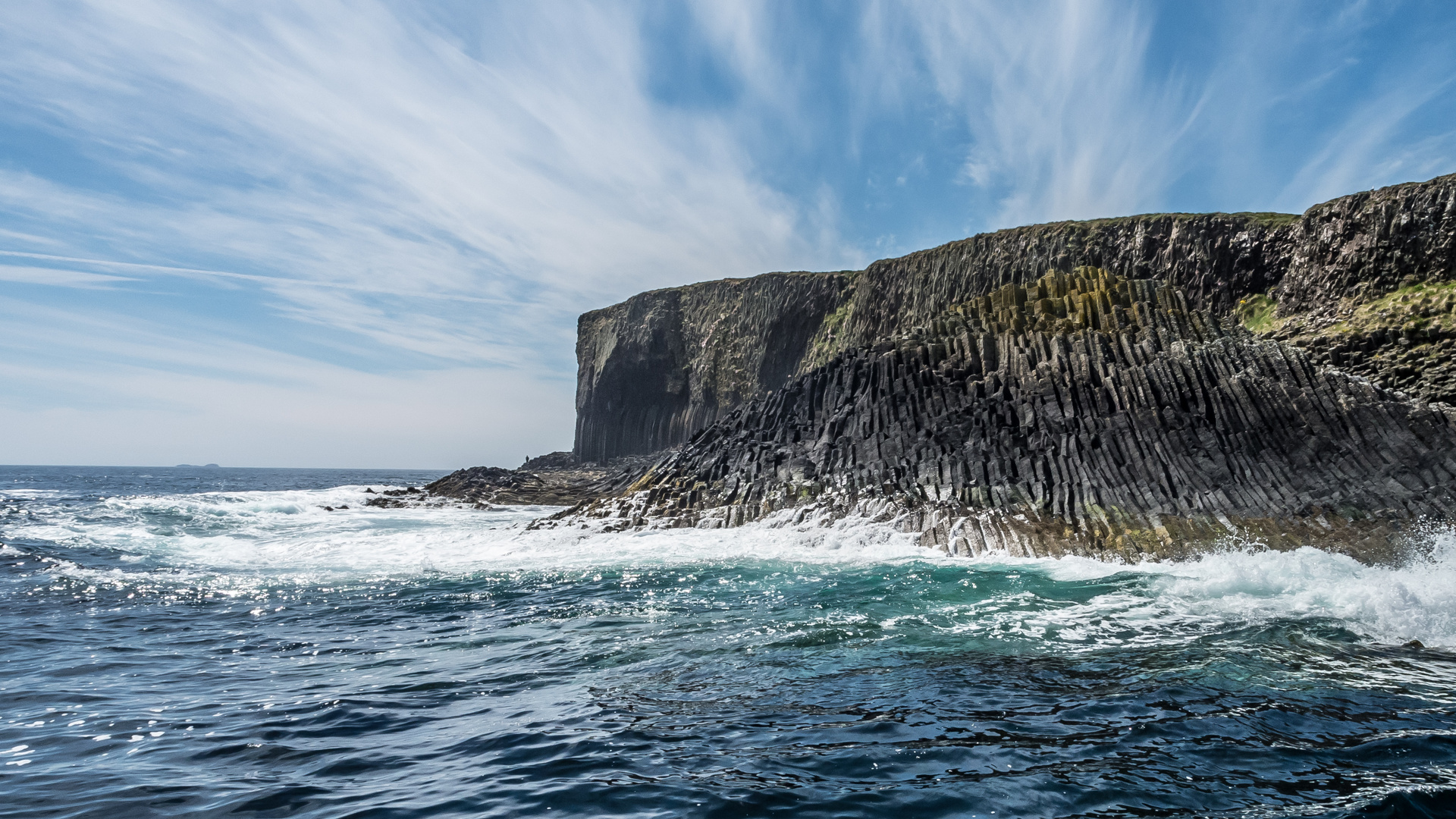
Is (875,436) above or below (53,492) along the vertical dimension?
above

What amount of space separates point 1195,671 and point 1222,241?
71.3 ft

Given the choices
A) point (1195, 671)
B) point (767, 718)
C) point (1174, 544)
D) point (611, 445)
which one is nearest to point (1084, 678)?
point (1195, 671)

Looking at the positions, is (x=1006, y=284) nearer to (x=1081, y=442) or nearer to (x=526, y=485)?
(x=1081, y=442)

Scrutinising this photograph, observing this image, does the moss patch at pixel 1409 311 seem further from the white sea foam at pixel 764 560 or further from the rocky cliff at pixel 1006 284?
the white sea foam at pixel 764 560

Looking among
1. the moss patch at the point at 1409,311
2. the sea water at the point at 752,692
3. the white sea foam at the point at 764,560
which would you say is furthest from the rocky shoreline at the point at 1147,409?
the sea water at the point at 752,692

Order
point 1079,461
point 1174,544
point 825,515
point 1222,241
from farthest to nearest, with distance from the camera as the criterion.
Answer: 1. point 1222,241
2. point 825,515
3. point 1079,461
4. point 1174,544

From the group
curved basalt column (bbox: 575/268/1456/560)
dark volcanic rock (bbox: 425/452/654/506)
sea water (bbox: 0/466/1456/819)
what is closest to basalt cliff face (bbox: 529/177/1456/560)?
curved basalt column (bbox: 575/268/1456/560)

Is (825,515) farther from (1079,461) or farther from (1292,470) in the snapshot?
(1292,470)

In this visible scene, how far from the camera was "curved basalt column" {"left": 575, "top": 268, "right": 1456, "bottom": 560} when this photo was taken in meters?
14.9

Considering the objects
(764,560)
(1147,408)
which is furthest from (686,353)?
(764,560)

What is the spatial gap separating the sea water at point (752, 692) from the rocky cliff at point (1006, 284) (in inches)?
373

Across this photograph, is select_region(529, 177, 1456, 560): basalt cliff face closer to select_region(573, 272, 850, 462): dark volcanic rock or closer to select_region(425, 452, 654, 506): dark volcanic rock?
select_region(425, 452, 654, 506): dark volcanic rock

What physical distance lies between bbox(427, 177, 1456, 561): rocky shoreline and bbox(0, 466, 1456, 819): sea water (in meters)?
1.84

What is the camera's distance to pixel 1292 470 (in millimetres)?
15664
